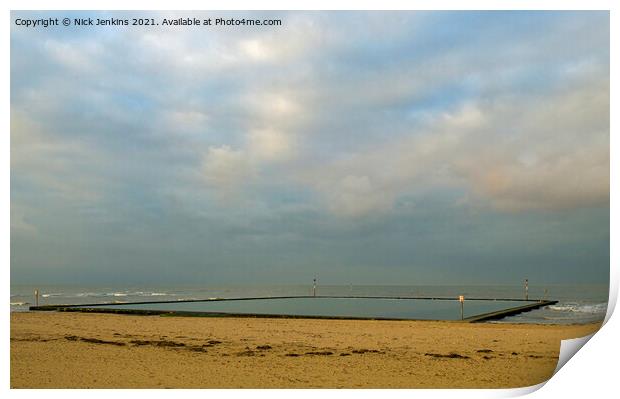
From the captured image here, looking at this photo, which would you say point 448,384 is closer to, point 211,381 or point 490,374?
point 490,374

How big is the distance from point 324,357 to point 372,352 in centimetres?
93

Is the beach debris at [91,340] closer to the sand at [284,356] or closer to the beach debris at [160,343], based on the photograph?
the sand at [284,356]

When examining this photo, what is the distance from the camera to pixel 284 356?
8.56m

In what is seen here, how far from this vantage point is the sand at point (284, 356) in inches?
278

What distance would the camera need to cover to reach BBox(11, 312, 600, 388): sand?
7055 mm

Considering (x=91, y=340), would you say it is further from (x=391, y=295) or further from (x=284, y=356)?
(x=391, y=295)

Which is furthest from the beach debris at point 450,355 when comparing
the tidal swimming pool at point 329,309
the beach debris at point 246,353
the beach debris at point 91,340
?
the tidal swimming pool at point 329,309

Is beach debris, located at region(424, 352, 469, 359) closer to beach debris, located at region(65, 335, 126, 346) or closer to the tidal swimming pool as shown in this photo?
beach debris, located at region(65, 335, 126, 346)

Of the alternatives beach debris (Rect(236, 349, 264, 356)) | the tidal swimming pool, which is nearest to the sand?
beach debris (Rect(236, 349, 264, 356))

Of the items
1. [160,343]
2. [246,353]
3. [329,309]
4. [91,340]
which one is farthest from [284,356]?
[329,309]

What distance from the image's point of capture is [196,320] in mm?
14195

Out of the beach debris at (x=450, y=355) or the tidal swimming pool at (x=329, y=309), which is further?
the tidal swimming pool at (x=329, y=309)

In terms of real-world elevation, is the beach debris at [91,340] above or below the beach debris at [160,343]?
above
